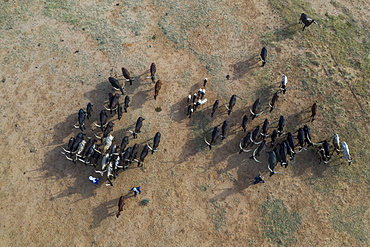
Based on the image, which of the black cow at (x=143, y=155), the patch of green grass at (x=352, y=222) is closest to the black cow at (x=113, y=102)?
the black cow at (x=143, y=155)

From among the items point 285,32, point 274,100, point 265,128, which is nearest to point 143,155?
point 265,128

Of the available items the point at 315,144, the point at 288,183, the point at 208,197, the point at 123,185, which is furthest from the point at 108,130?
the point at 315,144

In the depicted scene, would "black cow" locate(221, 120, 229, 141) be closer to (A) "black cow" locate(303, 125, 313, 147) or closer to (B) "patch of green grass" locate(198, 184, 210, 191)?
(B) "patch of green grass" locate(198, 184, 210, 191)

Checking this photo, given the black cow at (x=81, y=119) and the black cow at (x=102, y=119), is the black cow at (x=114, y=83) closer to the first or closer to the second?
the black cow at (x=102, y=119)

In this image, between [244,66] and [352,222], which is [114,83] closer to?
[244,66]

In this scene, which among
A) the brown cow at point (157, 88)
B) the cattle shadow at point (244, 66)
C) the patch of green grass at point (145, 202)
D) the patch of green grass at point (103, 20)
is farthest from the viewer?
the patch of green grass at point (103, 20)

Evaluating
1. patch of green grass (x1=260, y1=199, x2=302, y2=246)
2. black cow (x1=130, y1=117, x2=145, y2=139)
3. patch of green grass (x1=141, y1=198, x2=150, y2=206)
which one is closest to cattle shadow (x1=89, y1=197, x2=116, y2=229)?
patch of green grass (x1=141, y1=198, x2=150, y2=206)

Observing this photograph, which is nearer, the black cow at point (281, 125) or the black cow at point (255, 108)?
the black cow at point (281, 125)
